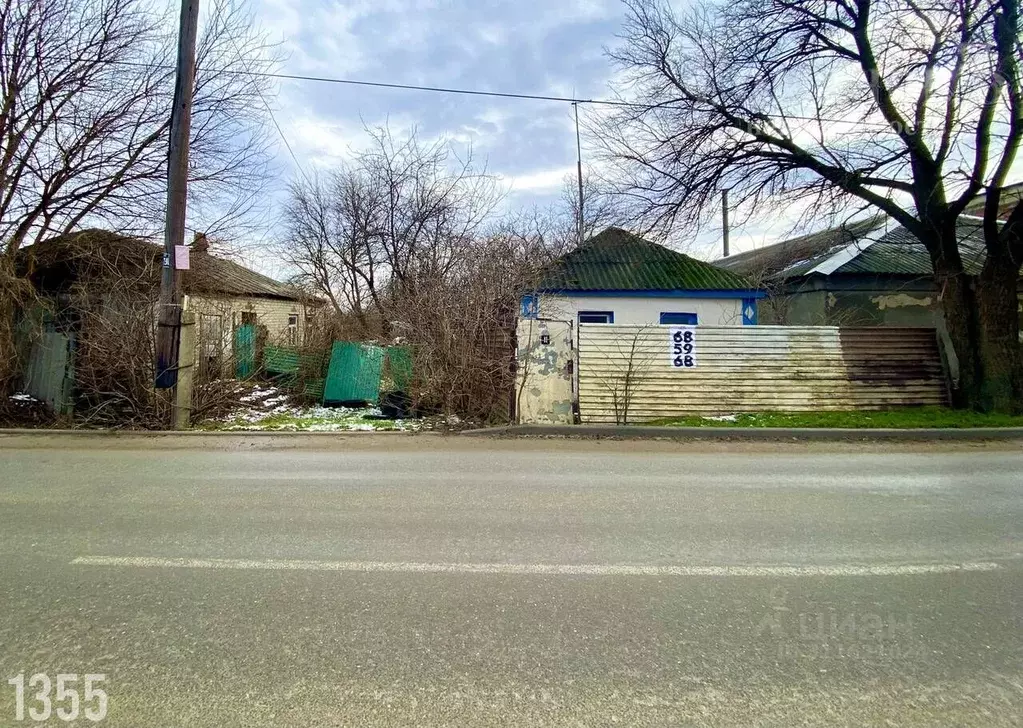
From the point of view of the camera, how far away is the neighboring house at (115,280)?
10703 mm

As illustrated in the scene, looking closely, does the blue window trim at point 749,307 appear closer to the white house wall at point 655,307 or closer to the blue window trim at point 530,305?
the white house wall at point 655,307

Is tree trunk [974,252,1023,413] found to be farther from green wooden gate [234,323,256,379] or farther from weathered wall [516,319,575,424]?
green wooden gate [234,323,256,379]

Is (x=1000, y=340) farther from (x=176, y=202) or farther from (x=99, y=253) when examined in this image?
(x=99, y=253)

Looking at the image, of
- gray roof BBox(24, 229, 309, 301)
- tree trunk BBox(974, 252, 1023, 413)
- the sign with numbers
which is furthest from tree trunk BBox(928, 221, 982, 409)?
gray roof BBox(24, 229, 309, 301)

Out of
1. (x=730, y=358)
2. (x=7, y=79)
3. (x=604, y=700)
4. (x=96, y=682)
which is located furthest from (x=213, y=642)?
(x=7, y=79)

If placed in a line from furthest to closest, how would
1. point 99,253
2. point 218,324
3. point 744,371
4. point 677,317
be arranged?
point 677,317, point 218,324, point 99,253, point 744,371

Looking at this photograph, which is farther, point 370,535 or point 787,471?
point 787,471

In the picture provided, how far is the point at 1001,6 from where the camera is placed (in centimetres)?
1002

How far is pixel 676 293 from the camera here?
61.3ft

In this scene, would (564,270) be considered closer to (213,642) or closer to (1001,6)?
(1001,6)

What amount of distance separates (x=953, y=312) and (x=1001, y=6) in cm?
544

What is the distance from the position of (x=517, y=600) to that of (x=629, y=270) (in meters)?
17.5

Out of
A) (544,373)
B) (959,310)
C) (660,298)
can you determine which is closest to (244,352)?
(544,373)

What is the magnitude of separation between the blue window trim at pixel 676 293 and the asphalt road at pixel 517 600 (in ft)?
41.7
